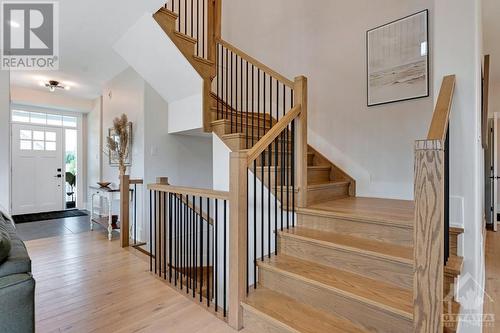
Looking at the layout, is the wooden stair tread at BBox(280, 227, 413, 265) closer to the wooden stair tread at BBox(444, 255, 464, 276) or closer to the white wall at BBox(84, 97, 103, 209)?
the wooden stair tread at BBox(444, 255, 464, 276)

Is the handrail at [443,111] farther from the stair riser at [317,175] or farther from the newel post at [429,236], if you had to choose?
the stair riser at [317,175]

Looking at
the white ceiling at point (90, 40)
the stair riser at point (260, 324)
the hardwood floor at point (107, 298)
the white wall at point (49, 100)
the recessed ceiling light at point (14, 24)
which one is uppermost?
the white ceiling at point (90, 40)

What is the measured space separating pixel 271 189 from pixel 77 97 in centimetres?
567

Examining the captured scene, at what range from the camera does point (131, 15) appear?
110 inches

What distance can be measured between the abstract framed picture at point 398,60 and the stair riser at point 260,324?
2.60 m

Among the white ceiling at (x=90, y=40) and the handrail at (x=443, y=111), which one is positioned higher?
the white ceiling at (x=90, y=40)

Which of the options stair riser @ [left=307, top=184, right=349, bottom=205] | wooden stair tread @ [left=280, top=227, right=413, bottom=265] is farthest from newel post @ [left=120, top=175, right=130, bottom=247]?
stair riser @ [left=307, top=184, right=349, bottom=205]

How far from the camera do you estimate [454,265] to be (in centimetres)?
145

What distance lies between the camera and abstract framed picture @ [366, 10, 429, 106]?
275cm

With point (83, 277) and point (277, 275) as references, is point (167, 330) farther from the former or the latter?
point (83, 277)

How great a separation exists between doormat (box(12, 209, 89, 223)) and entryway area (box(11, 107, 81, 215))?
318 millimetres

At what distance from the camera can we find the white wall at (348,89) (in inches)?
114

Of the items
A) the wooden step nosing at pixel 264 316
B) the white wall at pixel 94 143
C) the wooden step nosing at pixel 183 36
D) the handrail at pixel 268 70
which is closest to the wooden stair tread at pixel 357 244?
the wooden step nosing at pixel 264 316

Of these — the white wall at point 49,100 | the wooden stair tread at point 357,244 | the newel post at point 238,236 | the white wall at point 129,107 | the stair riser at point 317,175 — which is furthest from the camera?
the white wall at point 49,100
